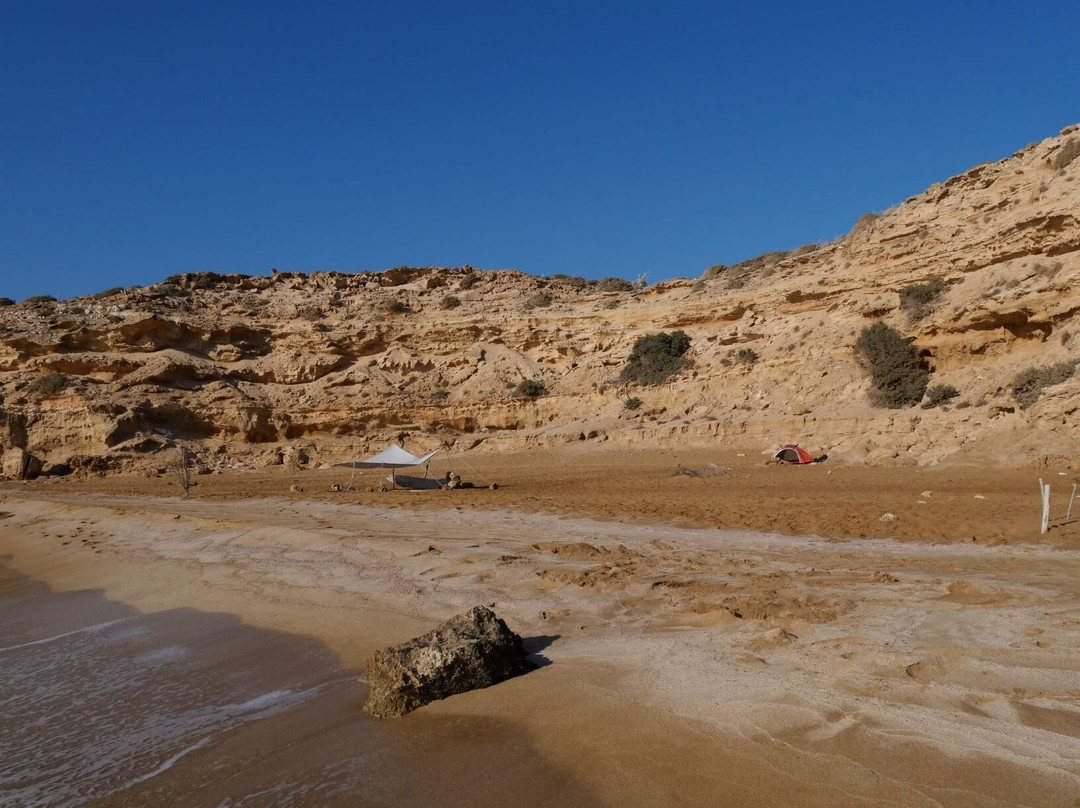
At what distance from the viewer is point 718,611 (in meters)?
4.96

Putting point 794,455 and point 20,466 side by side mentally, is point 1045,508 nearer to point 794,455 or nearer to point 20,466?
point 794,455

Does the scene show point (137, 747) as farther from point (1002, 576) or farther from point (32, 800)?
point (1002, 576)

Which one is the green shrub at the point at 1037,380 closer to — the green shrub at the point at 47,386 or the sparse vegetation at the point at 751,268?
the sparse vegetation at the point at 751,268

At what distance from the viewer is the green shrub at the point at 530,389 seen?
3156 cm

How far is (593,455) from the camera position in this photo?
24516 millimetres

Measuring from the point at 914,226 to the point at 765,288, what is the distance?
21.4 feet

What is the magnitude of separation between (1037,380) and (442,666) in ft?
61.0

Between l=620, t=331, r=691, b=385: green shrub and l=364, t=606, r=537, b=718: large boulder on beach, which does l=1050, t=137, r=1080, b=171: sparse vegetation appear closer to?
l=620, t=331, r=691, b=385: green shrub

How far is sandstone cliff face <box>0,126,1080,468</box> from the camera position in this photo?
62.5 ft

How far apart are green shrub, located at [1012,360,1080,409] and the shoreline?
10.7 m

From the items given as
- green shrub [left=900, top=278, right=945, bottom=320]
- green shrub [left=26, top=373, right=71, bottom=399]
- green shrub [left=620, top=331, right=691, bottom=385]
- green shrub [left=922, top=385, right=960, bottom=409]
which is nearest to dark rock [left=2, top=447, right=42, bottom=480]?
green shrub [left=26, top=373, right=71, bottom=399]

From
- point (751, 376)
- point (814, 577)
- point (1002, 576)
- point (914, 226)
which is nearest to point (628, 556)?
point (814, 577)

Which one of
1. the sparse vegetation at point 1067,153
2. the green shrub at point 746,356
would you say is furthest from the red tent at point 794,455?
the sparse vegetation at point 1067,153

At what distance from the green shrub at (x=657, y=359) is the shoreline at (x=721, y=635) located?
19163 millimetres
